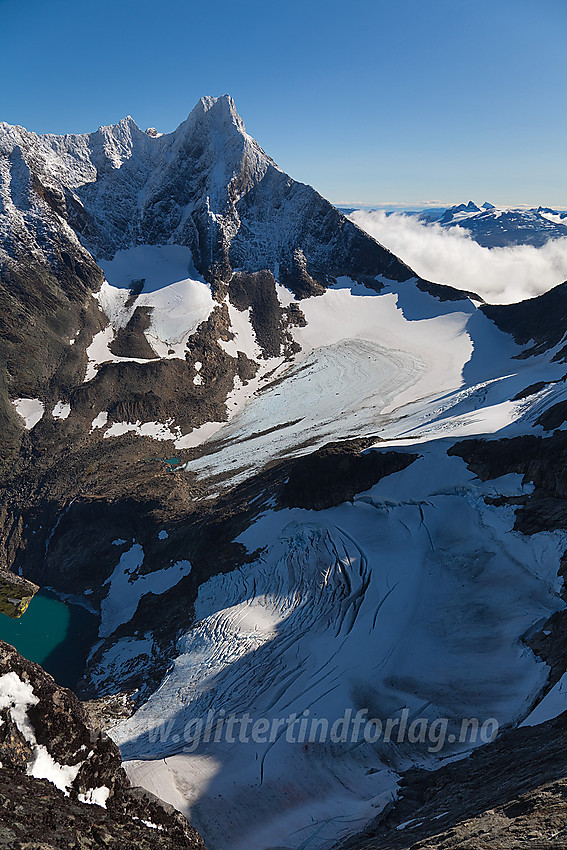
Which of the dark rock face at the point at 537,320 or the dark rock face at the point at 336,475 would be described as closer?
the dark rock face at the point at 336,475

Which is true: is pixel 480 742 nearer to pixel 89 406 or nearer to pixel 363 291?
pixel 89 406

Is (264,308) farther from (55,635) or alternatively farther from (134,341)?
(55,635)

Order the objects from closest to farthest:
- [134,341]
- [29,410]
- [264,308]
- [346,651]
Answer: [346,651] < [29,410] < [134,341] < [264,308]

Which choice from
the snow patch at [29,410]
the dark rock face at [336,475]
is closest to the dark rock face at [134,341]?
the snow patch at [29,410]

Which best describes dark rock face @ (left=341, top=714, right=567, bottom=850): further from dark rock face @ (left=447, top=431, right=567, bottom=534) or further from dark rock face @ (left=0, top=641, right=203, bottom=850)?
dark rock face @ (left=447, top=431, right=567, bottom=534)

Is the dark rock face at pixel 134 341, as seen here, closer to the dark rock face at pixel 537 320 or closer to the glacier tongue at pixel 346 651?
the glacier tongue at pixel 346 651

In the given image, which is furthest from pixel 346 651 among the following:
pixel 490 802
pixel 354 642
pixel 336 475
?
pixel 336 475

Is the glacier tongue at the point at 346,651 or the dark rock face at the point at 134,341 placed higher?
the dark rock face at the point at 134,341
